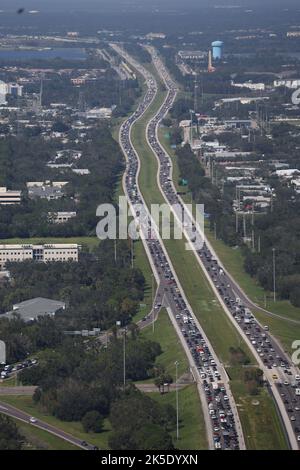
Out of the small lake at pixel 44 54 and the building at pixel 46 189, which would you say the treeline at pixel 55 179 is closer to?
the building at pixel 46 189

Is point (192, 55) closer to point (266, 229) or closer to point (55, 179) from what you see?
point (55, 179)

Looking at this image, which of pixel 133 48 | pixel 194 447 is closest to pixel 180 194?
pixel 194 447

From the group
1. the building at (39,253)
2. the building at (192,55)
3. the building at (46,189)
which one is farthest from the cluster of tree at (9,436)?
the building at (192,55)

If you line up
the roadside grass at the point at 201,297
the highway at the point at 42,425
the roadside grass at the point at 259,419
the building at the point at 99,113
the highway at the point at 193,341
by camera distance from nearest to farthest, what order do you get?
the roadside grass at the point at 259,419 → the highway at the point at 42,425 → the highway at the point at 193,341 → the roadside grass at the point at 201,297 → the building at the point at 99,113

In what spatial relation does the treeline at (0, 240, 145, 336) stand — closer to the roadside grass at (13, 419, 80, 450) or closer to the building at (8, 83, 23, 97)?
the roadside grass at (13, 419, 80, 450)

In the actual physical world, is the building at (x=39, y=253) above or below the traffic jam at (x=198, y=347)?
above

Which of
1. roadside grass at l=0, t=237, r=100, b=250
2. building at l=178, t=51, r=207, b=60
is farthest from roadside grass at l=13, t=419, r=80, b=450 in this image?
building at l=178, t=51, r=207, b=60

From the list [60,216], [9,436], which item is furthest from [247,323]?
[60,216]

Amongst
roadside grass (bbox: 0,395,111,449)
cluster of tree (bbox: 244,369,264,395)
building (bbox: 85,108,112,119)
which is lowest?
roadside grass (bbox: 0,395,111,449)
